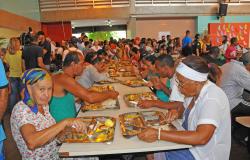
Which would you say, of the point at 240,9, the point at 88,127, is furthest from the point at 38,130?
the point at 240,9

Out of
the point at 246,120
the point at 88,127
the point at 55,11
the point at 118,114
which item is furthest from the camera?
the point at 55,11

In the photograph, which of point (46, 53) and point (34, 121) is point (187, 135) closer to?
point (34, 121)

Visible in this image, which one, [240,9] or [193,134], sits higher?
[240,9]

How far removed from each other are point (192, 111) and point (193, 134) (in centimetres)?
30

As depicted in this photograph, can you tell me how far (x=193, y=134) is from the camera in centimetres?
184

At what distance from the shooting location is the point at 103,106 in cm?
302

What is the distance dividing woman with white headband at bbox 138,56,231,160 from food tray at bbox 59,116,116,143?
11.0 inches

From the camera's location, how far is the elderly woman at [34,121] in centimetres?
179

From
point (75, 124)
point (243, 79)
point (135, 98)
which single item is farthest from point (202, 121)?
point (243, 79)

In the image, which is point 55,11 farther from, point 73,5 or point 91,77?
point 91,77

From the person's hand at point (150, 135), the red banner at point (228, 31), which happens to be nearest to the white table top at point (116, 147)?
the person's hand at point (150, 135)

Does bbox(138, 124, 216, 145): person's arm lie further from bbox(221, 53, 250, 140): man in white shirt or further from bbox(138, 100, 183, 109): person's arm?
bbox(221, 53, 250, 140): man in white shirt

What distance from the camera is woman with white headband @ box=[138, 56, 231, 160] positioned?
6.04ft

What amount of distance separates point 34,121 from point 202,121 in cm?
108
